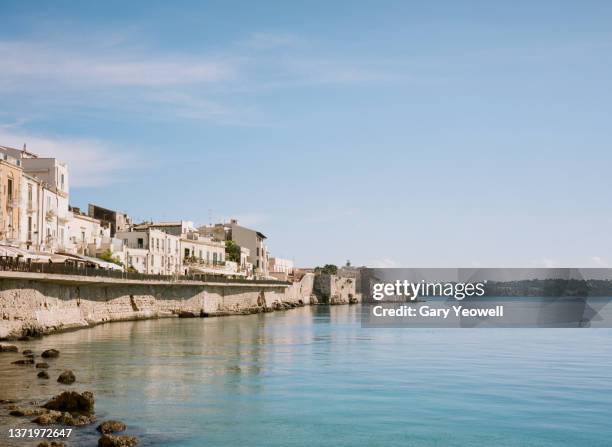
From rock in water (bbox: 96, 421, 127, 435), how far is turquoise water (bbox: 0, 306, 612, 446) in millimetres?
297

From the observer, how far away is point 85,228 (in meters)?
70.7

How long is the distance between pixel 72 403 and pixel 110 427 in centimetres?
253

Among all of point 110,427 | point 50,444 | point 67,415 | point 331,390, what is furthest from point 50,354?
point 50,444

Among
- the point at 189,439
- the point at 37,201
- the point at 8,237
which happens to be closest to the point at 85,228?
the point at 37,201

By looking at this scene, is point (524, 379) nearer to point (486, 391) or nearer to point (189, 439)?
point (486, 391)

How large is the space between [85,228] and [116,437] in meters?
55.8

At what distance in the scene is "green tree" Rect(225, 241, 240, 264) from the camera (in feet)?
353

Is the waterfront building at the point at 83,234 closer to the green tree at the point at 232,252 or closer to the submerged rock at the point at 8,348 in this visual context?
the submerged rock at the point at 8,348

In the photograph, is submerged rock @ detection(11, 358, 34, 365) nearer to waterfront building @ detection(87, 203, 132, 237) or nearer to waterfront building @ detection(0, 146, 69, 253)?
waterfront building @ detection(0, 146, 69, 253)

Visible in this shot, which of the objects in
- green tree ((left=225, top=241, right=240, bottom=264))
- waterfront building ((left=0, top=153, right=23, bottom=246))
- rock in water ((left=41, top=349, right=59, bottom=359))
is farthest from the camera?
green tree ((left=225, top=241, right=240, bottom=264))

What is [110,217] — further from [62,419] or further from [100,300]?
[62,419]

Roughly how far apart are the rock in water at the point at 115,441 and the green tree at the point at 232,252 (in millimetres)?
89223

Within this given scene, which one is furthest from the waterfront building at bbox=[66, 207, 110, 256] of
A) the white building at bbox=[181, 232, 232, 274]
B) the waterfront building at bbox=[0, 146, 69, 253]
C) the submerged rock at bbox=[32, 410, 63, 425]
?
the submerged rock at bbox=[32, 410, 63, 425]

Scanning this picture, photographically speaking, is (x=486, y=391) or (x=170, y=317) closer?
(x=486, y=391)
